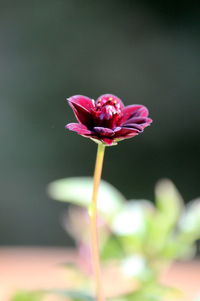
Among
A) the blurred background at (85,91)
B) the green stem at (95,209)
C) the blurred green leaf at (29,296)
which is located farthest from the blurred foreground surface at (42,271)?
the green stem at (95,209)

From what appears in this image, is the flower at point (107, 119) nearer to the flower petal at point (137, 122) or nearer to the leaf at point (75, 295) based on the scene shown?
the flower petal at point (137, 122)

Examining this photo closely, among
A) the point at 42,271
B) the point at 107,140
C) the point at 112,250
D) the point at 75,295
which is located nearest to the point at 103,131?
the point at 107,140

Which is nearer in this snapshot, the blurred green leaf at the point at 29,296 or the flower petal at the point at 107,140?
the flower petal at the point at 107,140

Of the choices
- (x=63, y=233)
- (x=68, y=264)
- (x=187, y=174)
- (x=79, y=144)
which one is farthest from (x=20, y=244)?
(x=68, y=264)

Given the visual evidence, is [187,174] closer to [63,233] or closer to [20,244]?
[63,233]

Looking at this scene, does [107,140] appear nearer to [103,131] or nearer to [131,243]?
[103,131]

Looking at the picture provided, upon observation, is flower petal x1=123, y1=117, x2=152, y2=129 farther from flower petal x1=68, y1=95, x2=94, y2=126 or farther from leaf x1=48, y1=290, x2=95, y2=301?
leaf x1=48, y1=290, x2=95, y2=301

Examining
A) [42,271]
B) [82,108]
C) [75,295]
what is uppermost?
[42,271]
